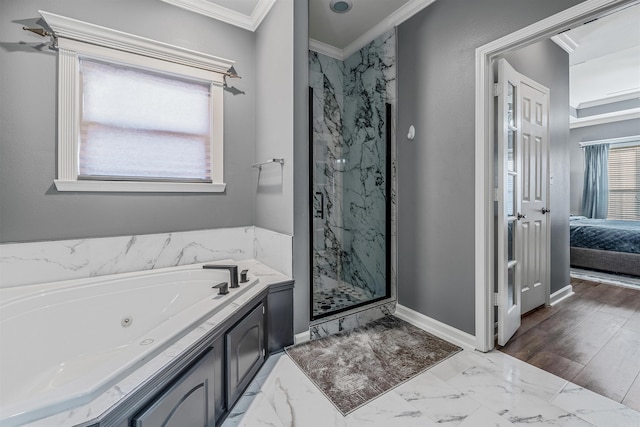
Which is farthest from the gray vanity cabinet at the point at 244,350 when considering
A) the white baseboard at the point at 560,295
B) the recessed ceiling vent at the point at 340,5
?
the white baseboard at the point at 560,295

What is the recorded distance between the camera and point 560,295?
3.14 m

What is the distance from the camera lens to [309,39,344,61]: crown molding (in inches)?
129

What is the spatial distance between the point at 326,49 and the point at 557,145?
2.79m

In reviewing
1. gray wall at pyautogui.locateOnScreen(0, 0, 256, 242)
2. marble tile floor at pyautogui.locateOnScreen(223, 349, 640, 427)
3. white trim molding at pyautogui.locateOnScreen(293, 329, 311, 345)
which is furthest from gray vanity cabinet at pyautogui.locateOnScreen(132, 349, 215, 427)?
gray wall at pyautogui.locateOnScreen(0, 0, 256, 242)

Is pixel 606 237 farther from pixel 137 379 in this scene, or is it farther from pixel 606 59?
pixel 137 379

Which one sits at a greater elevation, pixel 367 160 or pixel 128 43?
pixel 128 43

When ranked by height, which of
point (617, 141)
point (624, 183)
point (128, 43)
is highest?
point (617, 141)

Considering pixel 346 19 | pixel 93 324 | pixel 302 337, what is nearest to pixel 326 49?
pixel 346 19

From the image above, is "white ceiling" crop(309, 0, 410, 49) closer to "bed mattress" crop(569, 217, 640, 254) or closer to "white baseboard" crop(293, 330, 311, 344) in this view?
"white baseboard" crop(293, 330, 311, 344)

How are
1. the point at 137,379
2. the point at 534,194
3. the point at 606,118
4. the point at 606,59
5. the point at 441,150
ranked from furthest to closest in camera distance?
the point at 606,118
the point at 606,59
the point at 534,194
the point at 441,150
the point at 137,379

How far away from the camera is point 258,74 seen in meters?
2.71

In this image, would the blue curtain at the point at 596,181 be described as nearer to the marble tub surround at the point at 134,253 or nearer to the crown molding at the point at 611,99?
the crown molding at the point at 611,99

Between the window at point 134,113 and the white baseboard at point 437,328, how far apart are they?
2046mm

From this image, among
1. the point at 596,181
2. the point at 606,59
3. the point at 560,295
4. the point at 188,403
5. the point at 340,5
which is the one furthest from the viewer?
the point at 596,181
